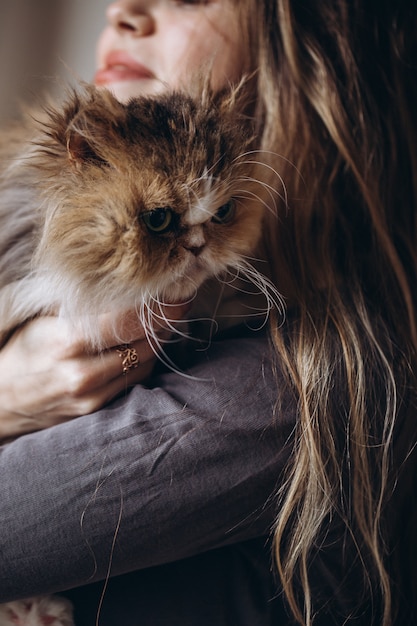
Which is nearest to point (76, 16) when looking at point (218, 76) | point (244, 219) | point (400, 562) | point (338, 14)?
point (218, 76)

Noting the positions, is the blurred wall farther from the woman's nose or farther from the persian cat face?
the persian cat face

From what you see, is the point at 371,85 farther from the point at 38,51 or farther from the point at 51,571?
the point at 38,51

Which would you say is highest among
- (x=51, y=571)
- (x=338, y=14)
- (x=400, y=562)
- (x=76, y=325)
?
(x=338, y=14)

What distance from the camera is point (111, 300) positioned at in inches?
39.0

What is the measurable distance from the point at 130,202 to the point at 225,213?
0.21 meters

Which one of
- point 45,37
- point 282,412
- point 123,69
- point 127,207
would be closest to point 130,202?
point 127,207

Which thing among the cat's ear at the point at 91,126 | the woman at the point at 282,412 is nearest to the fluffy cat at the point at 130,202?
the cat's ear at the point at 91,126

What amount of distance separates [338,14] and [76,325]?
79 centimetres

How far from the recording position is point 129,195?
92 centimetres

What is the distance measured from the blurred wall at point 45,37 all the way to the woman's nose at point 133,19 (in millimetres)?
652

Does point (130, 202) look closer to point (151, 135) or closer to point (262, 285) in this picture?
point (151, 135)

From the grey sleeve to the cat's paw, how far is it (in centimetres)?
10

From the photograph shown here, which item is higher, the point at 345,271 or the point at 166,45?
the point at 166,45

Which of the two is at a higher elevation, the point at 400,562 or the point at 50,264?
the point at 50,264
